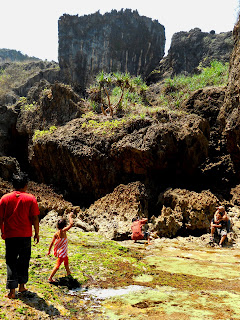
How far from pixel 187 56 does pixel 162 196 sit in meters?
23.3

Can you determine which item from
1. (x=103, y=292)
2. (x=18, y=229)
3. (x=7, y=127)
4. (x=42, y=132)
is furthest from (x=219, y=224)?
(x=7, y=127)

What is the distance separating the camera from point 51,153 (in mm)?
14547

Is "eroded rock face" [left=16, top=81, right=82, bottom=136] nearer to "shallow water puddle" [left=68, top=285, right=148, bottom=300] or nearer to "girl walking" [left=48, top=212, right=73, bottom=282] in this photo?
"girl walking" [left=48, top=212, right=73, bottom=282]

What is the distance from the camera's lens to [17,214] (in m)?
3.53

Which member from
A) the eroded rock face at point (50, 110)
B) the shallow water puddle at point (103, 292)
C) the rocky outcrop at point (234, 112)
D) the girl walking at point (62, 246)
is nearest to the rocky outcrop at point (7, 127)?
the eroded rock face at point (50, 110)

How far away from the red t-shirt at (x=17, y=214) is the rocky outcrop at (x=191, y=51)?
89.5ft

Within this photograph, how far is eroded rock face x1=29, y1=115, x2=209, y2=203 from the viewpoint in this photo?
39.7 feet

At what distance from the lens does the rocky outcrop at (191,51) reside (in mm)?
28234

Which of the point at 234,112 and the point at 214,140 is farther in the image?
the point at 214,140

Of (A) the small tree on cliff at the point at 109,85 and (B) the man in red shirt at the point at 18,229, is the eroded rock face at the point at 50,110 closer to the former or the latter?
(A) the small tree on cliff at the point at 109,85

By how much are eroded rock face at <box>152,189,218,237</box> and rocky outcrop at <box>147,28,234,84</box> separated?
2067 centimetres

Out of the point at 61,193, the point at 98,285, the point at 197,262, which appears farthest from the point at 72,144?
the point at 98,285

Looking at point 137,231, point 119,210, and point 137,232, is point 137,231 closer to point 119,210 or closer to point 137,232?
point 137,232

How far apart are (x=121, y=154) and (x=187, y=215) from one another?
421 cm
